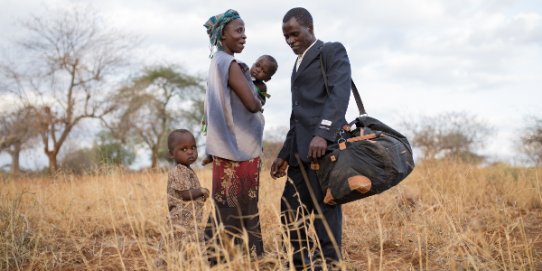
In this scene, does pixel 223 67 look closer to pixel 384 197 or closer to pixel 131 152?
pixel 384 197

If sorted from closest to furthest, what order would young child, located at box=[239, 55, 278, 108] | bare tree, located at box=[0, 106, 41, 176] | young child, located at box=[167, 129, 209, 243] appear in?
young child, located at box=[167, 129, 209, 243] → young child, located at box=[239, 55, 278, 108] → bare tree, located at box=[0, 106, 41, 176]

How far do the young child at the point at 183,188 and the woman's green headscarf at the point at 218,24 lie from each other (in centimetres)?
67

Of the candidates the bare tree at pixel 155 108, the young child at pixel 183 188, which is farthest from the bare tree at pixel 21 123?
the young child at pixel 183 188

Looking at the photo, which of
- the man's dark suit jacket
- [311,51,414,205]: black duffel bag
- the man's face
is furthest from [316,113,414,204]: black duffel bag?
the man's face

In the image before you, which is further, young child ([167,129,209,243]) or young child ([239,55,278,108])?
young child ([239,55,278,108])

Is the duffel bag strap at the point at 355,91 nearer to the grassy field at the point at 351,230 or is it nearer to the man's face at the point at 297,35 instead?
the man's face at the point at 297,35

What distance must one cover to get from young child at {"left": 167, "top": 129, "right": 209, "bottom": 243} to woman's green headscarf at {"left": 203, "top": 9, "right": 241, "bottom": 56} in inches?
26.5

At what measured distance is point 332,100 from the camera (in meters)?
2.96

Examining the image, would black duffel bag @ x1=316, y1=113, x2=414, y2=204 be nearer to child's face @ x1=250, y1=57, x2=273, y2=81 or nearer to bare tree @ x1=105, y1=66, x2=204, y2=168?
child's face @ x1=250, y1=57, x2=273, y2=81

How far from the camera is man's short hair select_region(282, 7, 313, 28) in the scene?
10.3 ft

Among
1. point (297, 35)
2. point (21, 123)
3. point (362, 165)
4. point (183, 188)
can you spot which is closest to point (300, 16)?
point (297, 35)

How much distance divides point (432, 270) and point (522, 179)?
472cm

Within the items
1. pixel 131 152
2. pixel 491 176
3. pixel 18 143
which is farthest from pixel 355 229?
pixel 131 152

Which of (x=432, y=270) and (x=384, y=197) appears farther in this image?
(x=384, y=197)
